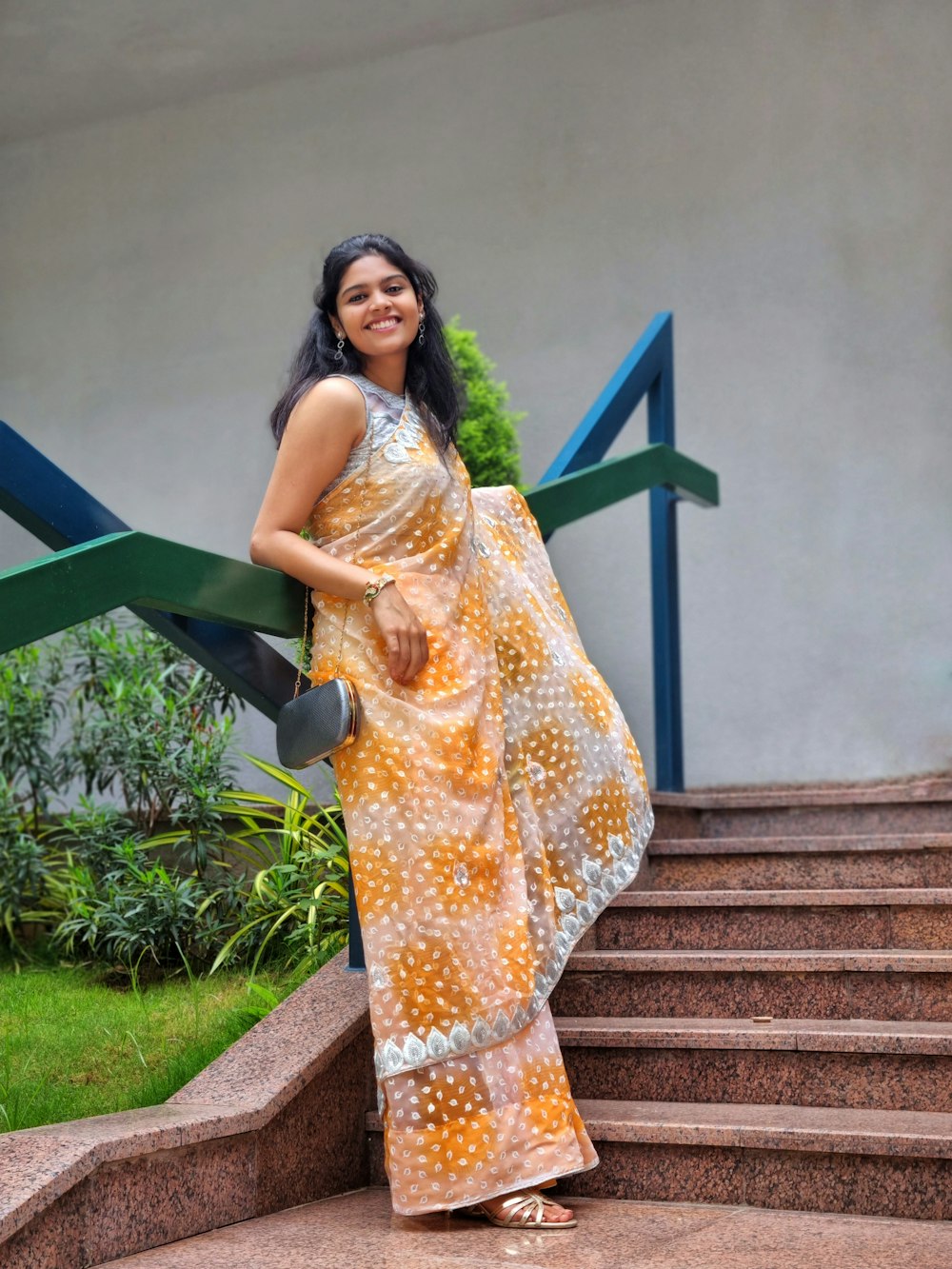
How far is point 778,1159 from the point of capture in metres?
2.24

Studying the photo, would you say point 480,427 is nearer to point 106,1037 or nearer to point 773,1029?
point 106,1037

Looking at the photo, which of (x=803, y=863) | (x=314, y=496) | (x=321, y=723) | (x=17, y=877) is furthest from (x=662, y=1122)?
(x=17, y=877)

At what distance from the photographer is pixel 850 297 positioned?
4984mm

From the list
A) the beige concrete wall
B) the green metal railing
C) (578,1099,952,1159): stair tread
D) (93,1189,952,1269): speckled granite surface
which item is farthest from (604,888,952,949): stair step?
the beige concrete wall

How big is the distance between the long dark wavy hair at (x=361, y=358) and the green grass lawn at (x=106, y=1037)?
50.2 inches

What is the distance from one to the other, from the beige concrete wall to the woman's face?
277cm

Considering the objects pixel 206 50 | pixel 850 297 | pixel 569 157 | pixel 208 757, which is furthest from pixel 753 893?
pixel 206 50

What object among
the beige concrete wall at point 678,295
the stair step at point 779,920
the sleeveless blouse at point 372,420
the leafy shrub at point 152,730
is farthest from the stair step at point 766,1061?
the beige concrete wall at point 678,295

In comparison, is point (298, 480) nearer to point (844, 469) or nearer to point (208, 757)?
point (208, 757)

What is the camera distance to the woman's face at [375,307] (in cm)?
252

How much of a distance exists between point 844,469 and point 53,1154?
12.7 ft

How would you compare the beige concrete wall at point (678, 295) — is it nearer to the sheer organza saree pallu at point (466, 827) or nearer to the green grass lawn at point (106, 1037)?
the green grass lawn at point (106, 1037)

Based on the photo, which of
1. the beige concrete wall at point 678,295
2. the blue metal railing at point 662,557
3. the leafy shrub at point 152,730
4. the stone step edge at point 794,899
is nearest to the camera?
the stone step edge at point 794,899

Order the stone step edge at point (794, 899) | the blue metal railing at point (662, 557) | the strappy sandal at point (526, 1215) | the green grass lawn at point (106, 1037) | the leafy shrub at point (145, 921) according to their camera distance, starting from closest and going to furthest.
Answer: the strappy sandal at point (526, 1215), the green grass lawn at point (106, 1037), the stone step edge at point (794, 899), the leafy shrub at point (145, 921), the blue metal railing at point (662, 557)
